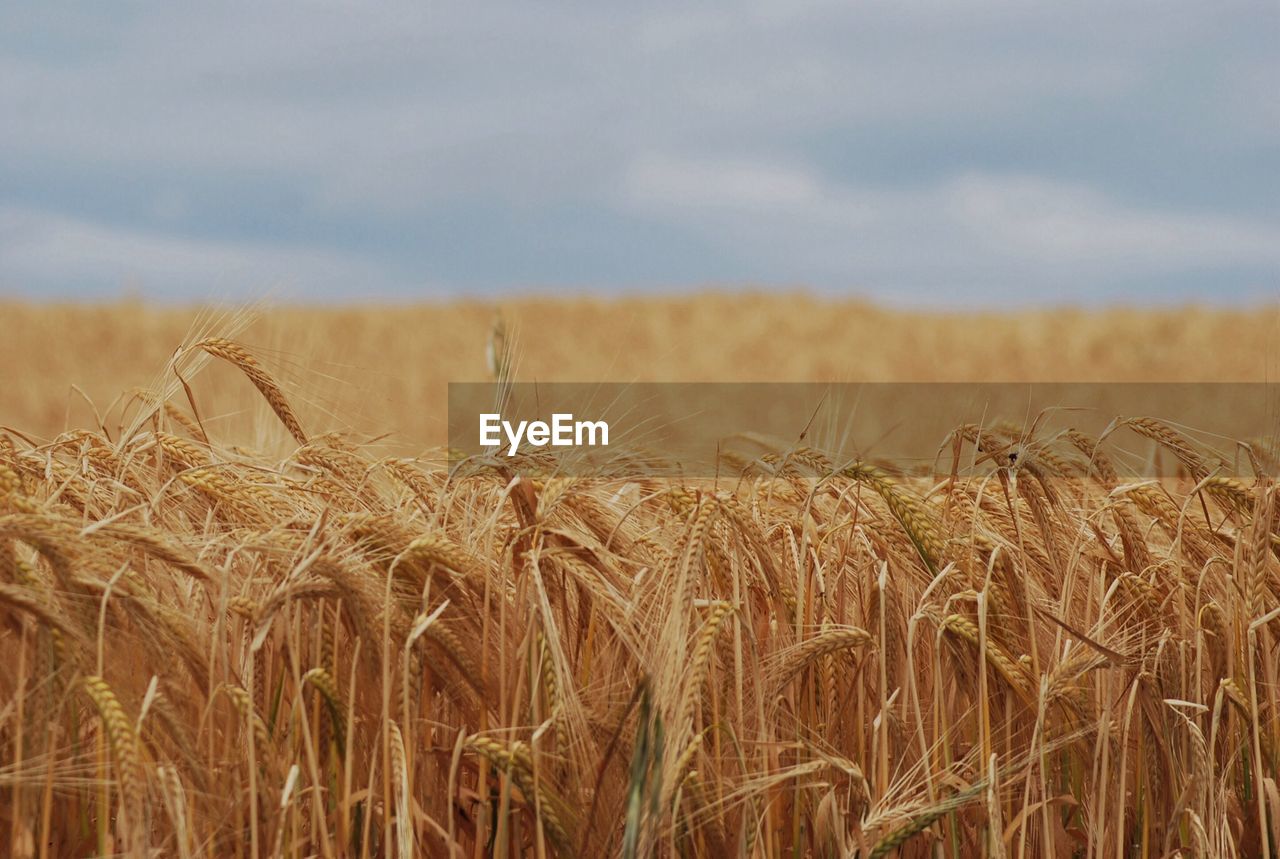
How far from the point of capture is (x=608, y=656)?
2246mm

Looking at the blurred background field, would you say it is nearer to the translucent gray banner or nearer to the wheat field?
the translucent gray banner

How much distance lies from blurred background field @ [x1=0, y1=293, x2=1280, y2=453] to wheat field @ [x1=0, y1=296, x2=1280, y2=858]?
13.3m

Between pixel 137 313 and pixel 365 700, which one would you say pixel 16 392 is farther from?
pixel 365 700

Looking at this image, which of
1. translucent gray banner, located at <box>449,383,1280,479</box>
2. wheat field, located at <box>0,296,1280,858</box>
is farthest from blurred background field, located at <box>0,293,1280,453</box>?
wheat field, located at <box>0,296,1280,858</box>

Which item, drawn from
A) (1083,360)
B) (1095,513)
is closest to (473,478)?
(1095,513)

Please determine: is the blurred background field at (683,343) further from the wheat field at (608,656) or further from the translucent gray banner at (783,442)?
the wheat field at (608,656)

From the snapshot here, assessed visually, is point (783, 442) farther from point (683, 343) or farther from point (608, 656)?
point (683, 343)

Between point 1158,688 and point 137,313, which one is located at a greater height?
point 137,313

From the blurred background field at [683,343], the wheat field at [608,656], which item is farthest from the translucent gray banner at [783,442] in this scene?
the blurred background field at [683,343]

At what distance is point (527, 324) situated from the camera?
23.5m

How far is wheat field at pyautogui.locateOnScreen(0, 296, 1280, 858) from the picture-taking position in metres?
1.90

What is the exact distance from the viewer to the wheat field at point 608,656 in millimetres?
1896

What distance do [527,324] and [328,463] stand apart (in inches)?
816

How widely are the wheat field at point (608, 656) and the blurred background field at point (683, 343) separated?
1328cm
